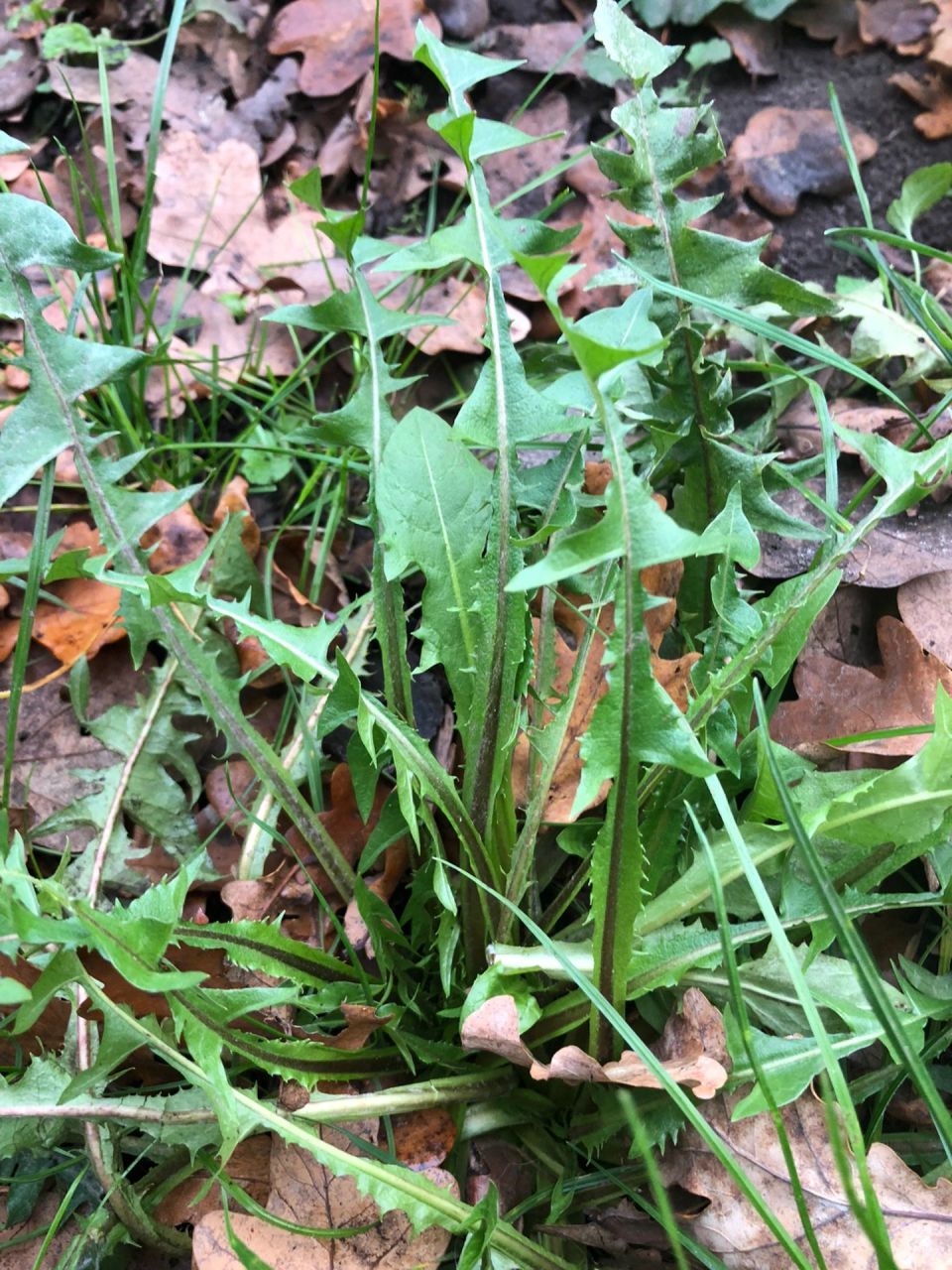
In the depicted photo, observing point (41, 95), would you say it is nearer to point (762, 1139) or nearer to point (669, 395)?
point (669, 395)

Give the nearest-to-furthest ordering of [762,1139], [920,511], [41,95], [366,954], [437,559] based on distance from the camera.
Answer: [762,1139]
[437,559]
[366,954]
[920,511]
[41,95]

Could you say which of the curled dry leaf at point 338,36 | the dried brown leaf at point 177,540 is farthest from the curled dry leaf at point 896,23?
the dried brown leaf at point 177,540

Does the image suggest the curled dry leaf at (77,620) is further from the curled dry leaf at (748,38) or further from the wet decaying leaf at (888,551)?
the curled dry leaf at (748,38)

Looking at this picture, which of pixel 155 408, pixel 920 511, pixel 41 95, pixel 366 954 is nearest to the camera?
pixel 366 954

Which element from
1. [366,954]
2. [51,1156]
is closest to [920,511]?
[366,954]

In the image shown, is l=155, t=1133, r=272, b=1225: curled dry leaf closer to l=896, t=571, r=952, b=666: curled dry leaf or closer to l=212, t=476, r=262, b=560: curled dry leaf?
l=212, t=476, r=262, b=560: curled dry leaf

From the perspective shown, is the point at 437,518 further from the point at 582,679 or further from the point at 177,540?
the point at 177,540

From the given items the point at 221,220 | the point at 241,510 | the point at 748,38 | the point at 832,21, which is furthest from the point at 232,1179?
the point at 832,21

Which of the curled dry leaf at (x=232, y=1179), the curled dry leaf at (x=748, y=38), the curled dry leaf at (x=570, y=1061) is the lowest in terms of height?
the curled dry leaf at (x=232, y=1179)
